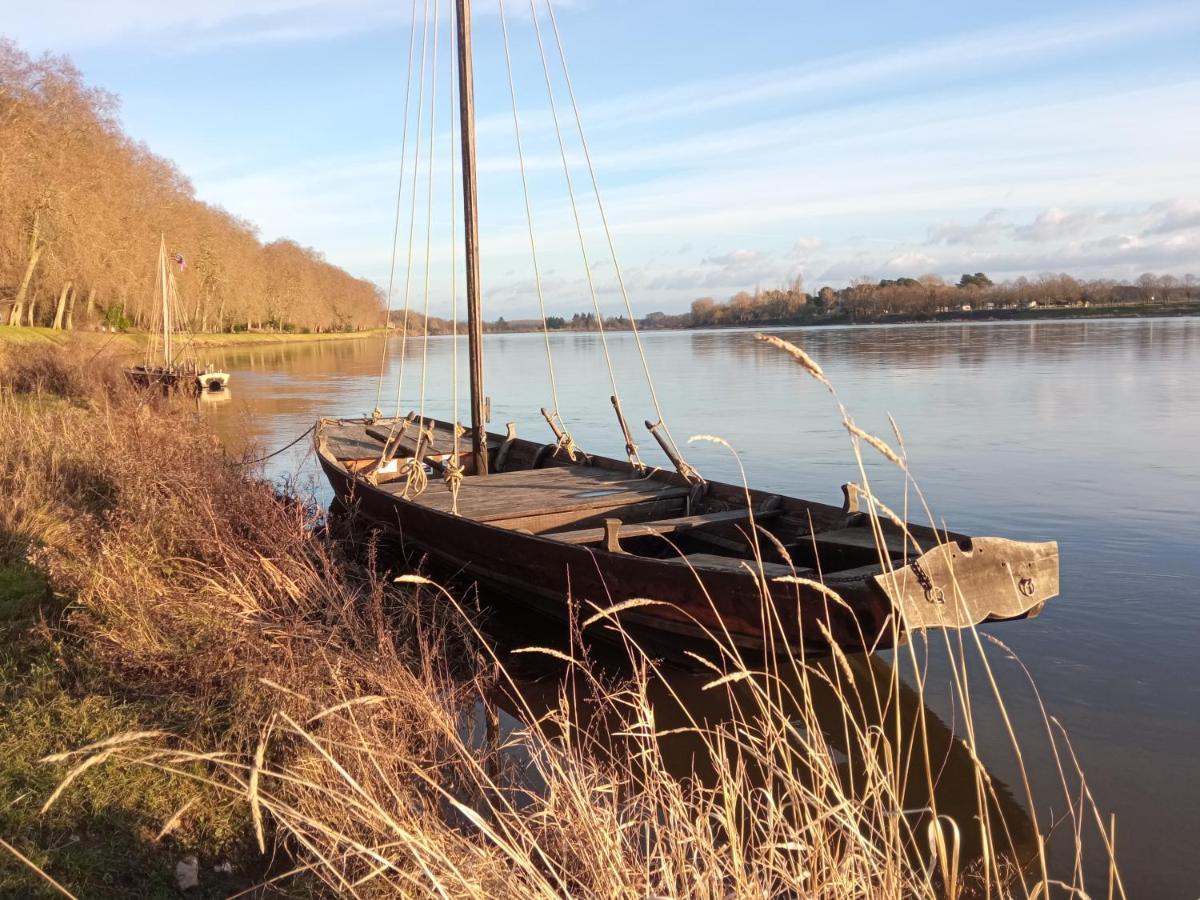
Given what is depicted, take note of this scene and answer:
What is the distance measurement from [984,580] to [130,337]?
152ft

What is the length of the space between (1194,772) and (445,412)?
19633mm

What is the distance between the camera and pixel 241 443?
1652 centimetres

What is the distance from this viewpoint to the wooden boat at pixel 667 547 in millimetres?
4188

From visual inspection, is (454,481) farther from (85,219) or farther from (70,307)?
(70,307)

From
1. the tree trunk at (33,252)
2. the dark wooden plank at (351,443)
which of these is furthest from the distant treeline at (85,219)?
the dark wooden plank at (351,443)

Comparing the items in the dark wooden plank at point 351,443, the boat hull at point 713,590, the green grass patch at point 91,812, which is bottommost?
the green grass patch at point 91,812

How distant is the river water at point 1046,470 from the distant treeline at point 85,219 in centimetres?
675

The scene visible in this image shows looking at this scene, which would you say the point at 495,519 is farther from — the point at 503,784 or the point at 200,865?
the point at 200,865

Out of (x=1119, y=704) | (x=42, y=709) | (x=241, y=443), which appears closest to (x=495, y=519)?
(x=42, y=709)

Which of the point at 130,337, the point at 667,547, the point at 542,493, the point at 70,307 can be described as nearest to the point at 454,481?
the point at 542,493

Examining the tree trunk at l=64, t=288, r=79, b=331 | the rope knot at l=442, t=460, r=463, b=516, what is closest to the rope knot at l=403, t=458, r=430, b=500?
the rope knot at l=442, t=460, r=463, b=516

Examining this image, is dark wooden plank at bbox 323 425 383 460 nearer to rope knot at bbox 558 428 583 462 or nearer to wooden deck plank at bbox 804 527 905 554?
rope knot at bbox 558 428 583 462

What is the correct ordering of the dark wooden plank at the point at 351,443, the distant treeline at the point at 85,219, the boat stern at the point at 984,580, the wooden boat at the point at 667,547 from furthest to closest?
the distant treeline at the point at 85,219 → the dark wooden plank at the point at 351,443 → the wooden boat at the point at 667,547 → the boat stern at the point at 984,580

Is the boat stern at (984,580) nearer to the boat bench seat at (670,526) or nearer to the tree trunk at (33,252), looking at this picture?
the boat bench seat at (670,526)
